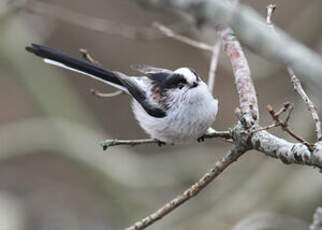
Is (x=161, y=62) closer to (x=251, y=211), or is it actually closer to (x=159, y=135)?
(x=251, y=211)

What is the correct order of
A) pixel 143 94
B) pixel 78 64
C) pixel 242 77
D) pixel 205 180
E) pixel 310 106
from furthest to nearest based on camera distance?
pixel 143 94, pixel 78 64, pixel 242 77, pixel 205 180, pixel 310 106

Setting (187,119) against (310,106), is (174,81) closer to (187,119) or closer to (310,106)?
(187,119)

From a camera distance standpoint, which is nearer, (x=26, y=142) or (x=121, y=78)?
(x=121, y=78)

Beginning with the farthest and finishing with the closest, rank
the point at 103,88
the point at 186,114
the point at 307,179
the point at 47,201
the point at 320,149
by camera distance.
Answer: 1. the point at 103,88
2. the point at 47,201
3. the point at 307,179
4. the point at 186,114
5. the point at 320,149

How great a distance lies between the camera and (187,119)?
3102mm

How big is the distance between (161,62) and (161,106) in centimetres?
428

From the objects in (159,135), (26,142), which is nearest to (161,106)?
(159,135)

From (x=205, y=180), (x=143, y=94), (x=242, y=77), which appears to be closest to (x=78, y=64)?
(x=143, y=94)

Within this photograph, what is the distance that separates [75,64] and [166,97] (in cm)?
58

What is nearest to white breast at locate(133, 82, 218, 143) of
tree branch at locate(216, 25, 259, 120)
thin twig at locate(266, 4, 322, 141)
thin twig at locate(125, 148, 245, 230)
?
tree branch at locate(216, 25, 259, 120)

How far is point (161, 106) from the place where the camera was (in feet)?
10.8

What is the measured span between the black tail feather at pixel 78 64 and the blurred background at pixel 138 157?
58 centimetres

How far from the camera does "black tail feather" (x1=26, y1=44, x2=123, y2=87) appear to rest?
3.06 m

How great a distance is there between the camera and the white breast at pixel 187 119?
3014mm
